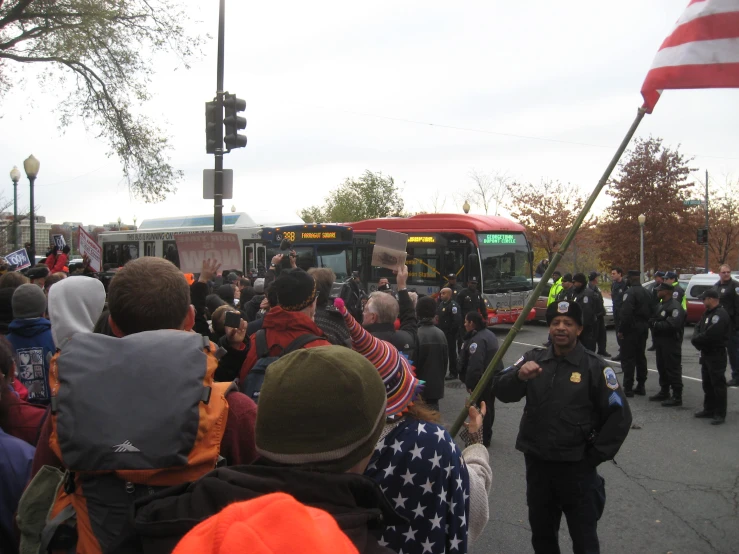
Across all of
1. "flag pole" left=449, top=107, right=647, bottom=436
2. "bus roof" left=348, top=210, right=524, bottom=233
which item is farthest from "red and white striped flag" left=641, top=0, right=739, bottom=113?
"bus roof" left=348, top=210, right=524, bottom=233

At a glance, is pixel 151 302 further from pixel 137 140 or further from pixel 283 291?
pixel 137 140

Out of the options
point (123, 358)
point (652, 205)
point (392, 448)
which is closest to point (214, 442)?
point (123, 358)

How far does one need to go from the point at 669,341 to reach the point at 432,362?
4517mm

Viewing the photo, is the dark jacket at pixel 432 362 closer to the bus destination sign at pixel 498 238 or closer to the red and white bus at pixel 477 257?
the red and white bus at pixel 477 257

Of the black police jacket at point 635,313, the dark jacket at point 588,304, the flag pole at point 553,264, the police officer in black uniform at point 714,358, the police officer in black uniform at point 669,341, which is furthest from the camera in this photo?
the dark jacket at point 588,304

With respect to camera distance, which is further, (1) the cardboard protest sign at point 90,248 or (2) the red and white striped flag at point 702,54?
(1) the cardboard protest sign at point 90,248

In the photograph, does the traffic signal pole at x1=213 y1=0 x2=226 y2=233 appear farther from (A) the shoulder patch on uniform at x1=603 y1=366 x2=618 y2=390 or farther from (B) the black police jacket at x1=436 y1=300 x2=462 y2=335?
(A) the shoulder patch on uniform at x1=603 y1=366 x2=618 y2=390

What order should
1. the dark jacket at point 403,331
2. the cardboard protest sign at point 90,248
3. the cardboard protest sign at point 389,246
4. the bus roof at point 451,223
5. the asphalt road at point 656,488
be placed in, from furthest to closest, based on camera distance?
the bus roof at point 451,223 → the cardboard protest sign at point 90,248 → the cardboard protest sign at point 389,246 → the dark jacket at point 403,331 → the asphalt road at point 656,488

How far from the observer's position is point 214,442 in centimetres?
188

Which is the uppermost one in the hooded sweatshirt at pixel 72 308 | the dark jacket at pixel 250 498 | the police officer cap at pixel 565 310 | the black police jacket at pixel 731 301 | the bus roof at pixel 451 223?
the bus roof at pixel 451 223

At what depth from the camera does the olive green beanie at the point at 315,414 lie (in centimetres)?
149

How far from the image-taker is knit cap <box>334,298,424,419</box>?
233 centimetres

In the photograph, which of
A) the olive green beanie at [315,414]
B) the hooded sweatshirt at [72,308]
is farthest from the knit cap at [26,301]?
the olive green beanie at [315,414]

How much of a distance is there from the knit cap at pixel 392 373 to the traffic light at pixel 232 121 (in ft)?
27.2
